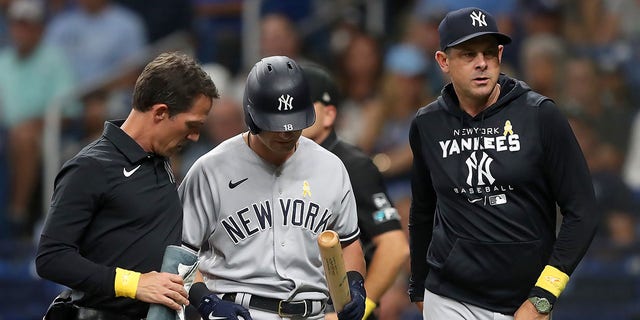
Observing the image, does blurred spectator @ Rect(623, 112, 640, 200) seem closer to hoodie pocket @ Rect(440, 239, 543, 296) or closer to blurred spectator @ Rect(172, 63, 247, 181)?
blurred spectator @ Rect(172, 63, 247, 181)

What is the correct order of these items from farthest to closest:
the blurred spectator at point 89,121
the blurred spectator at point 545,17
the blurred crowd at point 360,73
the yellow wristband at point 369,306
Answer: the blurred spectator at point 89,121 → the blurred spectator at point 545,17 → the blurred crowd at point 360,73 → the yellow wristband at point 369,306

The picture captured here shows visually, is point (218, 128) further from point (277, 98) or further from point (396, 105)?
point (277, 98)

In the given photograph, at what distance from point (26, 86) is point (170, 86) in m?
7.52

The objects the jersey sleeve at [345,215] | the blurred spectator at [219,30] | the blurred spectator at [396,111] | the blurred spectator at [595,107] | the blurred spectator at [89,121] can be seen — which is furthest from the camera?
the blurred spectator at [219,30]

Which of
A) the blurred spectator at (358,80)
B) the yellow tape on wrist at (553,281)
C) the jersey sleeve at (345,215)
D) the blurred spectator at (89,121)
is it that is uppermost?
the jersey sleeve at (345,215)

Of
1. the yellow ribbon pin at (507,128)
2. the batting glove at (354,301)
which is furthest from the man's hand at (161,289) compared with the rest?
the yellow ribbon pin at (507,128)

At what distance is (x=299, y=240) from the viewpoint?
4836 millimetres

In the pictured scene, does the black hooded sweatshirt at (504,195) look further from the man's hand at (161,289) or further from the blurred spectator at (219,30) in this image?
the blurred spectator at (219,30)

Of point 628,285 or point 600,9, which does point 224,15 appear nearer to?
point 600,9

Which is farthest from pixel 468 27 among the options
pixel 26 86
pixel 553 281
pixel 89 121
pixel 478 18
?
pixel 26 86

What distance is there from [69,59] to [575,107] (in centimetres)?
516

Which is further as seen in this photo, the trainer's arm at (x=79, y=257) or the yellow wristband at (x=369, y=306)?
the yellow wristband at (x=369, y=306)

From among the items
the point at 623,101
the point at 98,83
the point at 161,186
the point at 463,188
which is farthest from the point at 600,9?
the point at 161,186

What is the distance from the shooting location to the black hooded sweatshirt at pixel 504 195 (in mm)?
4691
